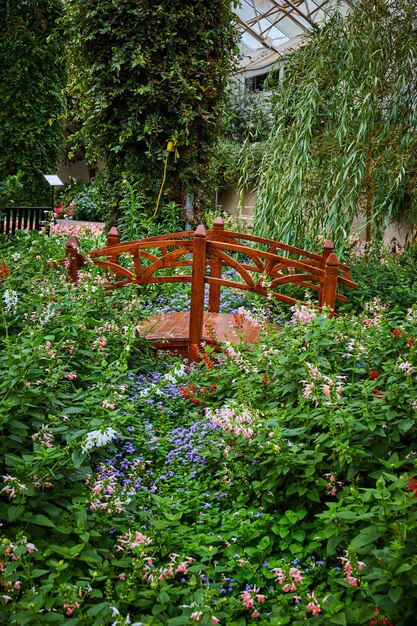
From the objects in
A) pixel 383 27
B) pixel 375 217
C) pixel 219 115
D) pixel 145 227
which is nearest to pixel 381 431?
pixel 375 217

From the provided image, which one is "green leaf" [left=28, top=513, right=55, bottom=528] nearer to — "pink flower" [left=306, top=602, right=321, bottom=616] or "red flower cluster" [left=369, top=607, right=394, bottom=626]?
"pink flower" [left=306, top=602, right=321, bottom=616]

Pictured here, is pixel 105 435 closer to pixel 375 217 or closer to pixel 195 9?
pixel 375 217

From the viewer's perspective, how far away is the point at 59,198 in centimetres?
1808

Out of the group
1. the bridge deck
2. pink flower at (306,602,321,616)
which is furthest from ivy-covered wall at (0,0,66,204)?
pink flower at (306,602,321,616)

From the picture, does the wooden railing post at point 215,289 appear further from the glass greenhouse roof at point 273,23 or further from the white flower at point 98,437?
the glass greenhouse roof at point 273,23

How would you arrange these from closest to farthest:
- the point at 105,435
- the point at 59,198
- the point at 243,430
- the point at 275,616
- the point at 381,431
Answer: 1. the point at 275,616
2. the point at 105,435
3. the point at 381,431
4. the point at 243,430
5. the point at 59,198

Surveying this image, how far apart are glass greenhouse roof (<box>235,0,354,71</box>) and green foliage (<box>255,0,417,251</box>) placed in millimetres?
8558

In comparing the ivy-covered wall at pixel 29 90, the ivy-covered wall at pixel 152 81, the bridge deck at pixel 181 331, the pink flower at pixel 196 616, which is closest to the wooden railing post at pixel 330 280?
the bridge deck at pixel 181 331

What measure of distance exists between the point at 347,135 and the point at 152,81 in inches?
84.6

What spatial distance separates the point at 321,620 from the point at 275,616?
0.16 m

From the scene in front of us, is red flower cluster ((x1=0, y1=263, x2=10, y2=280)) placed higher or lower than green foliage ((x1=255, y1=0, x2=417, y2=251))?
lower

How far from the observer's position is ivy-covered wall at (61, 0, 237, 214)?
22.8ft

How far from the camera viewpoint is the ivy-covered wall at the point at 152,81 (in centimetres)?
696

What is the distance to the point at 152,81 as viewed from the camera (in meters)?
7.01
